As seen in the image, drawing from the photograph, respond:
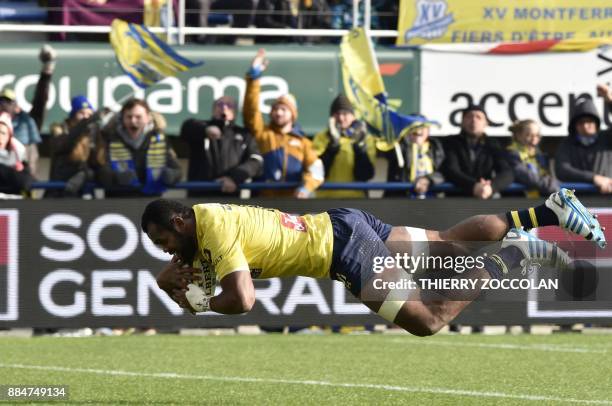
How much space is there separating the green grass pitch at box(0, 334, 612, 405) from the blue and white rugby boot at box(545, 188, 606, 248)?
114cm

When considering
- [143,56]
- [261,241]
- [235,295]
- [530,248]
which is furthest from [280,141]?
[235,295]

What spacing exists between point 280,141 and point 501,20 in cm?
437

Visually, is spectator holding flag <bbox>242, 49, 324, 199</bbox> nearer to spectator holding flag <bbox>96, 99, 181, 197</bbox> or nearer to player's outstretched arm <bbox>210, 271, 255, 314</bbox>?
spectator holding flag <bbox>96, 99, 181, 197</bbox>

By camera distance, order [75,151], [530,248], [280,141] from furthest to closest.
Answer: [75,151] → [280,141] → [530,248]

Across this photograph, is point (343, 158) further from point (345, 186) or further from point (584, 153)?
point (584, 153)

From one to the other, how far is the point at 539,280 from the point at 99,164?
4.59 metres

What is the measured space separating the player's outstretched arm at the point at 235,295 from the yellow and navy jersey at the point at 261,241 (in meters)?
0.06

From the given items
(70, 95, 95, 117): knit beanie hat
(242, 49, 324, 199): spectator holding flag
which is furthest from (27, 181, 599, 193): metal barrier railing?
(70, 95, 95, 117): knit beanie hat

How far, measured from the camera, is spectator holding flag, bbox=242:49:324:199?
13648 mm

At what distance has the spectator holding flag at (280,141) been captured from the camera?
44.8 ft

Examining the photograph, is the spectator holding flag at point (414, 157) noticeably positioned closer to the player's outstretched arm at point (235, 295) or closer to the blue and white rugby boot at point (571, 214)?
the blue and white rugby boot at point (571, 214)

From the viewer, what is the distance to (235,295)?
27.0 ft

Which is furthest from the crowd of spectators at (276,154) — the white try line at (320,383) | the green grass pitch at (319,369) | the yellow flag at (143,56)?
the white try line at (320,383)

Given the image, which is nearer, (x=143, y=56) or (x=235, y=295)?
(x=235, y=295)
